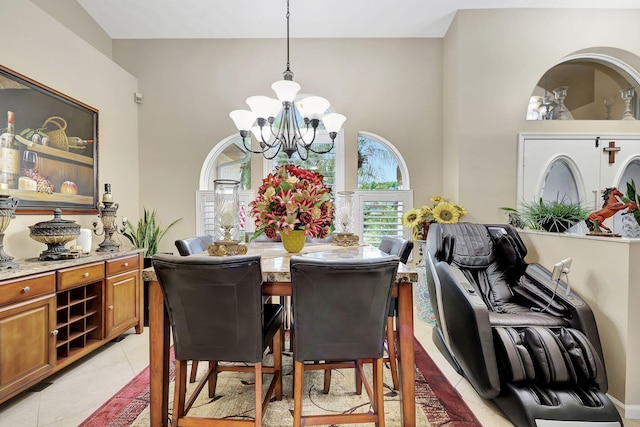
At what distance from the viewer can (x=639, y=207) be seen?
6.42ft

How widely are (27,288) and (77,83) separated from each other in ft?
7.10

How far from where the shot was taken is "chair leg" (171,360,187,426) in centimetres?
143

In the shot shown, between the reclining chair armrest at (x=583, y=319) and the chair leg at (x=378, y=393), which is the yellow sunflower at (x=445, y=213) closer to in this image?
the reclining chair armrest at (x=583, y=319)

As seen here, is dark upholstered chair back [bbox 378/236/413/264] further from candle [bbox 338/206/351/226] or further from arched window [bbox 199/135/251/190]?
arched window [bbox 199/135/251/190]

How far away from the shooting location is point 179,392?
1.46 metres

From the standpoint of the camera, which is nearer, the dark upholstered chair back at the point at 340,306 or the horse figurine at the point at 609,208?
the dark upholstered chair back at the point at 340,306

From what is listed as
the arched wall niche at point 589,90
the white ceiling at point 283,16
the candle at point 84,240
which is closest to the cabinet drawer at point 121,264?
the candle at point 84,240

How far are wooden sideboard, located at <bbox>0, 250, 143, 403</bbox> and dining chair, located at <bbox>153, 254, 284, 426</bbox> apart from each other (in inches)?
46.9

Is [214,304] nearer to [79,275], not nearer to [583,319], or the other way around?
[79,275]

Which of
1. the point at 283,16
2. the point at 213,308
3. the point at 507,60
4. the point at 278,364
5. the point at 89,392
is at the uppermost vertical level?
the point at 283,16

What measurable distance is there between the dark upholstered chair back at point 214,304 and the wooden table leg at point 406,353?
0.67 metres

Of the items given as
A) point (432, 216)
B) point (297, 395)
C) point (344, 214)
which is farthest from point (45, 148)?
point (432, 216)

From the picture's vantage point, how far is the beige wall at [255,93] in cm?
403

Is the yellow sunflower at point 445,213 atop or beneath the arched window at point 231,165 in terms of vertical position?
beneath
